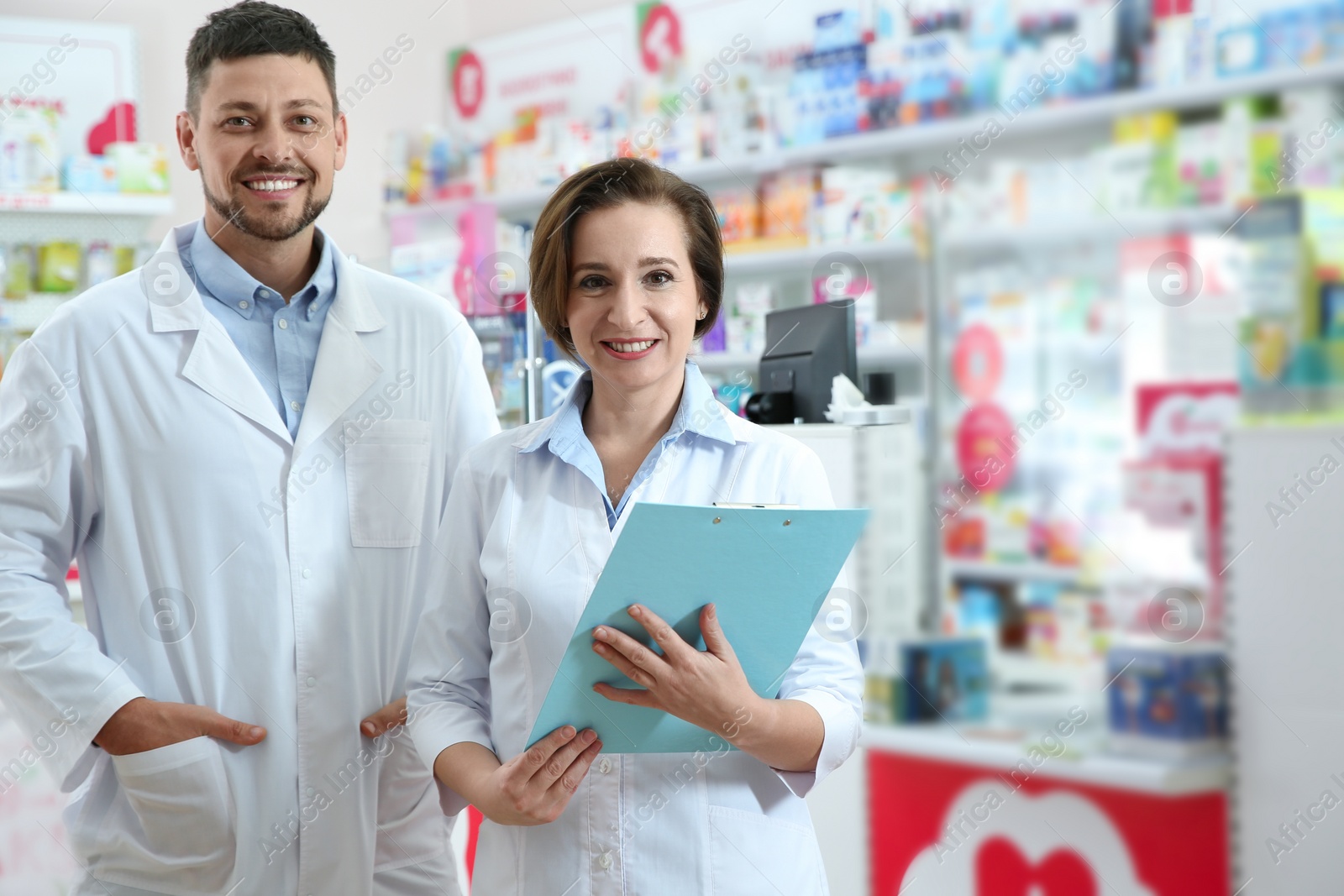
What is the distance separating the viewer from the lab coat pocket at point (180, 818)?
4.30ft

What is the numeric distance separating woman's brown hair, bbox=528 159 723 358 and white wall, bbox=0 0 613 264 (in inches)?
156

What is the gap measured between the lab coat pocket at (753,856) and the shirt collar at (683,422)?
1.25ft

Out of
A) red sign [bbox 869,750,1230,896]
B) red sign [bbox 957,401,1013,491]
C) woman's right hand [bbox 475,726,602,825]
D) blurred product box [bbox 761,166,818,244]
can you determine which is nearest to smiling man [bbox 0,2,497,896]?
woman's right hand [bbox 475,726,602,825]

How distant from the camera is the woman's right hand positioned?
1.00 m

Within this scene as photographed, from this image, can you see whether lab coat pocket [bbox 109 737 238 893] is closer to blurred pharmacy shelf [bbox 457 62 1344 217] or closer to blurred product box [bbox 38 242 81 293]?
blurred pharmacy shelf [bbox 457 62 1344 217]

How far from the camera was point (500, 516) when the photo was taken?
114cm

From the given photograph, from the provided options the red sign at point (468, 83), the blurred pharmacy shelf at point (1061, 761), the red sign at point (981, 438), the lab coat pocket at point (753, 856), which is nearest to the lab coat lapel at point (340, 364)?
the lab coat pocket at point (753, 856)

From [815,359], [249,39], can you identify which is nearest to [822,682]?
[249,39]

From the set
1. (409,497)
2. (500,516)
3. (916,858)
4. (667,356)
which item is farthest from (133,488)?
(916,858)

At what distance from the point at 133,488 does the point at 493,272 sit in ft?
5.97

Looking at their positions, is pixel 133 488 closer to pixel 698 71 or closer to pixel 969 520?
pixel 969 520

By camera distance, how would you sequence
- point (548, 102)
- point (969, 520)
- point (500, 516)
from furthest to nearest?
point (548, 102), point (969, 520), point (500, 516)

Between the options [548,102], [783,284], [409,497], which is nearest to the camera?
[409,497]

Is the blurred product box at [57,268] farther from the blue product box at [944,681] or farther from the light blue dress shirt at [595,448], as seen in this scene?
the light blue dress shirt at [595,448]
